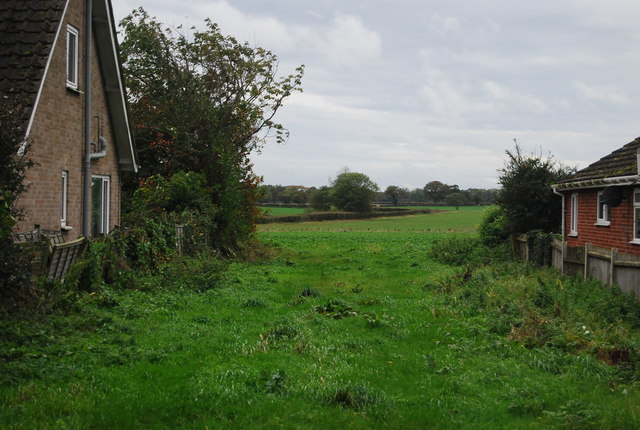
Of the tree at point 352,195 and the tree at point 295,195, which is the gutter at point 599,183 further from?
the tree at point 295,195

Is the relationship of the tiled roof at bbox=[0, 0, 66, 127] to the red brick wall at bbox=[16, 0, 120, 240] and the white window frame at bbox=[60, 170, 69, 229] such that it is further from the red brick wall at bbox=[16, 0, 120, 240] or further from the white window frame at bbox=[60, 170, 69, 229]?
the white window frame at bbox=[60, 170, 69, 229]

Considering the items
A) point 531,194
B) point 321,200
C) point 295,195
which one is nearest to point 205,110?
point 531,194

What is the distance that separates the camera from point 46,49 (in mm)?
13430

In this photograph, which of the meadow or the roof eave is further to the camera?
the roof eave

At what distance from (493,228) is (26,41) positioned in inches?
926

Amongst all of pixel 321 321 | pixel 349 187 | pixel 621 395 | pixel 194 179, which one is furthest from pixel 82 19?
pixel 349 187

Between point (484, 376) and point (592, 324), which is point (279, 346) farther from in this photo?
point (592, 324)

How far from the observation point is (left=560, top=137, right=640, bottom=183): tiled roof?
66.5 feet

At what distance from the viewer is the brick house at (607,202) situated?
19.8 m

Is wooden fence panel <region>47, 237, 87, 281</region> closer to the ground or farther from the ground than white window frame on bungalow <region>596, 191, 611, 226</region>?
closer to the ground

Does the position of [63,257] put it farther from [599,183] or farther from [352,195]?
[352,195]

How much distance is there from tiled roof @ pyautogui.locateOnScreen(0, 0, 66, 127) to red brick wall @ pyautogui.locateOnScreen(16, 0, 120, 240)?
3.79ft

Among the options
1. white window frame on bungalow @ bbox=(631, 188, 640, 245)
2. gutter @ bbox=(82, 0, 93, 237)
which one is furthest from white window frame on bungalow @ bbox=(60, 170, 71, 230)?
white window frame on bungalow @ bbox=(631, 188, 640, 245)

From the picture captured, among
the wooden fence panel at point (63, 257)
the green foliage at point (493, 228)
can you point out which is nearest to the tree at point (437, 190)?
the green foliage at point (493, 228)
